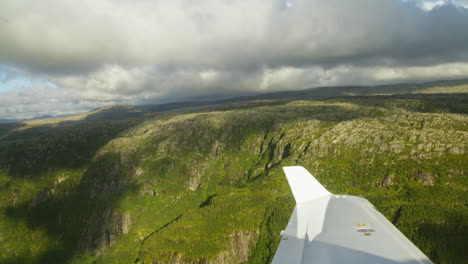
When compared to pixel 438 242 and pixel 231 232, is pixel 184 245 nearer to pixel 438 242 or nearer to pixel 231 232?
pixel 231 232

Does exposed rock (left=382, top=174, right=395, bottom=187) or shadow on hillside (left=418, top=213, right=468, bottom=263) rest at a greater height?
exposed rock (left=382, top=174, right=395, bottom=187)

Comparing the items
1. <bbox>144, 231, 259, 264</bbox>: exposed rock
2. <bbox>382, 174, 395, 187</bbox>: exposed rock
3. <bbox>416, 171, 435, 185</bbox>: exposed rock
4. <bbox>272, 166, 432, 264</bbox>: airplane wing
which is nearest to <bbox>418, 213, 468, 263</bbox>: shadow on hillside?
<bbox>416, 171, 435, 185</bbox>: exposed rock

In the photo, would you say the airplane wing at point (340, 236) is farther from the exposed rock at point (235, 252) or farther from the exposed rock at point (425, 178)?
the exposed rock at point (425, 178)

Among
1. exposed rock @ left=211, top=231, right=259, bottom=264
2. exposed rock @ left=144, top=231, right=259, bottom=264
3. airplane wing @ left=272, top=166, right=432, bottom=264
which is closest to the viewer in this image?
airplane wing @ left=272, top=166, right=432, bottom=264

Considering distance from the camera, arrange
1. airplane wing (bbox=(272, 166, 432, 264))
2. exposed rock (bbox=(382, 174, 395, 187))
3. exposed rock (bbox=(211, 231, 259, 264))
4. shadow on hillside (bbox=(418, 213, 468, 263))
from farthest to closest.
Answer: exposed rock (bbox=(211, 231, 259, 264)), exposed rock (bbox=(382, 174, 395, 187)), shadow on hillside (bbox=(418, 213, 468, 263)), airplane wing (bbox=(272, 166, 432, 264))

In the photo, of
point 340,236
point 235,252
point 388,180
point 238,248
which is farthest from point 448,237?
point 340,236

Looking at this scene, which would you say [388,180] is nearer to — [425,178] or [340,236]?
[425,178]

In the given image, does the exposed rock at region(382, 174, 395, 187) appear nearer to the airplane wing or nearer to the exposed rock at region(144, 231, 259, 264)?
the exposed rock at region(144, 231, 259, 264)

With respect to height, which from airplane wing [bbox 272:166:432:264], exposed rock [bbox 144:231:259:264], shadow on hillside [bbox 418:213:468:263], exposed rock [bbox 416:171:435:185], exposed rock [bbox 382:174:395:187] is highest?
airplane wing [bbox 272:166:432:264]

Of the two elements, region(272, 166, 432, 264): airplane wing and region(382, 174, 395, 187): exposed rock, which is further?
region(382, 174, 395, 187): exposed rock

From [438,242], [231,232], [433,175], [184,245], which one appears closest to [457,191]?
[433,175]
